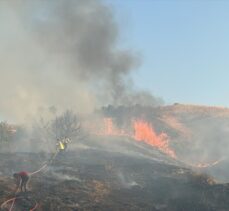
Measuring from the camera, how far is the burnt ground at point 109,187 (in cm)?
2752

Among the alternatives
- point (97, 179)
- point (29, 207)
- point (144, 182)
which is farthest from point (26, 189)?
point (144, 182)

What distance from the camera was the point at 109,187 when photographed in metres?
33.1

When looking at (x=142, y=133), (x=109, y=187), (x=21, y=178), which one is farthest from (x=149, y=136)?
(x=21, y=178)

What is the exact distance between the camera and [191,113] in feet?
363

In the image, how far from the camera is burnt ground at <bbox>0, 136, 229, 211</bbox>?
27.5m

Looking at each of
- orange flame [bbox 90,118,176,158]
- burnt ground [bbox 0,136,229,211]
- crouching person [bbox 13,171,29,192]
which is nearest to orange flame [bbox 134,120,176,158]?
orange flame [bbox 90,118,176,158]

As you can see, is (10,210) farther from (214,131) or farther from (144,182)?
(214,131)

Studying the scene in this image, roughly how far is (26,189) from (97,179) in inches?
340

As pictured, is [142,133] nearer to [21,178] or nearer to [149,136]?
[149,136]

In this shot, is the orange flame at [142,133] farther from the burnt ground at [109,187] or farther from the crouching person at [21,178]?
the crouching person at [21,178]

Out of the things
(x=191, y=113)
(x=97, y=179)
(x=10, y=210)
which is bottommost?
(x=10, y=210)

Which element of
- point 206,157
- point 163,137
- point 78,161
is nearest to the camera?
point 78,161

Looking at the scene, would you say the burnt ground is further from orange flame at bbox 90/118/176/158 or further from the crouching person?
orange flame at bbox 90/118/176/158

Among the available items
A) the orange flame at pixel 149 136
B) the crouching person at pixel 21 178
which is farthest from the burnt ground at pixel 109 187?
the orange flame at pixel 149 136
